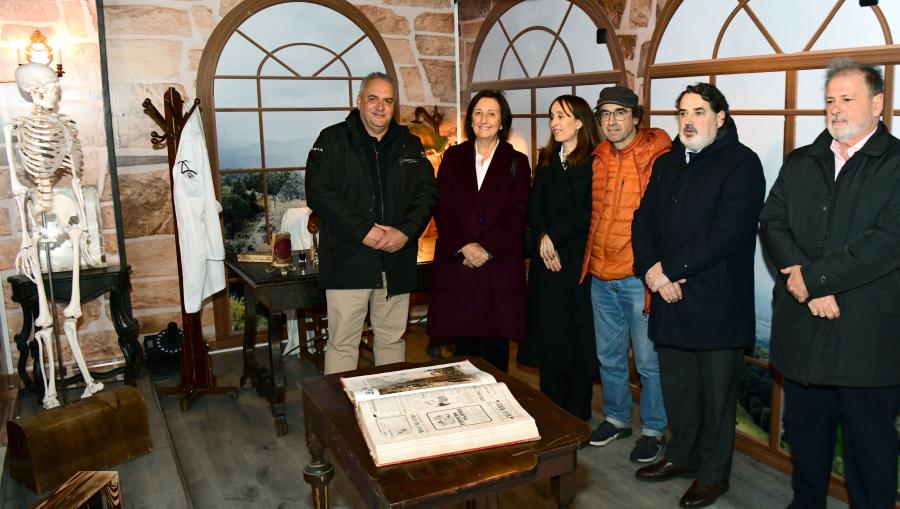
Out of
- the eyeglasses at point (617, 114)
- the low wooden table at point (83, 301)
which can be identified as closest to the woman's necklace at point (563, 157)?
the eyeglasses at point (617, 114)

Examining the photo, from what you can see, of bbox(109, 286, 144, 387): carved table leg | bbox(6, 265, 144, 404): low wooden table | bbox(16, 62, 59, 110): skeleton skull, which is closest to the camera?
bbox(16, 62, 59, 110): skeleton skull

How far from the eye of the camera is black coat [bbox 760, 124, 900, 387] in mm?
2217

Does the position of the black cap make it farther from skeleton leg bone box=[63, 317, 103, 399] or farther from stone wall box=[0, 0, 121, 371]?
stone wall box=[0, 0, 121, 371]

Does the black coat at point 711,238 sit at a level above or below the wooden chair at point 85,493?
above

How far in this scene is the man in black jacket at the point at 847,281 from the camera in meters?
2.24

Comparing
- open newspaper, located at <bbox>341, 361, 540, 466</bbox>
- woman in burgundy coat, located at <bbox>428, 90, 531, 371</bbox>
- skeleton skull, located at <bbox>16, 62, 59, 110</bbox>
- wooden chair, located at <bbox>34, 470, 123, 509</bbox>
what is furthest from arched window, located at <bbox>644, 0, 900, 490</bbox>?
skeleton skull, located at <bbox>16, 62, 59, 110</bbox>

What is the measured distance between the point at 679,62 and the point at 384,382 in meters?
2.16

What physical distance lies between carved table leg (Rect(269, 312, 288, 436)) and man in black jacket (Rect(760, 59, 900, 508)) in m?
2.23

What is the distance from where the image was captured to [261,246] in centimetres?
466

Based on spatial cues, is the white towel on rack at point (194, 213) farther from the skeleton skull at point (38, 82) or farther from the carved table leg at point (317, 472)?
the carved table leg at point (317, 472)

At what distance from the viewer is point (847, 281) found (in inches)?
88.3

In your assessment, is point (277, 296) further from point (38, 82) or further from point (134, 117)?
point (134, 117)

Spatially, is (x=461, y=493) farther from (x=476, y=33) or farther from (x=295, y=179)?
(x=476, y=33)

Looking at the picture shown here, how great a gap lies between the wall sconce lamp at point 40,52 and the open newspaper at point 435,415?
2859mm
